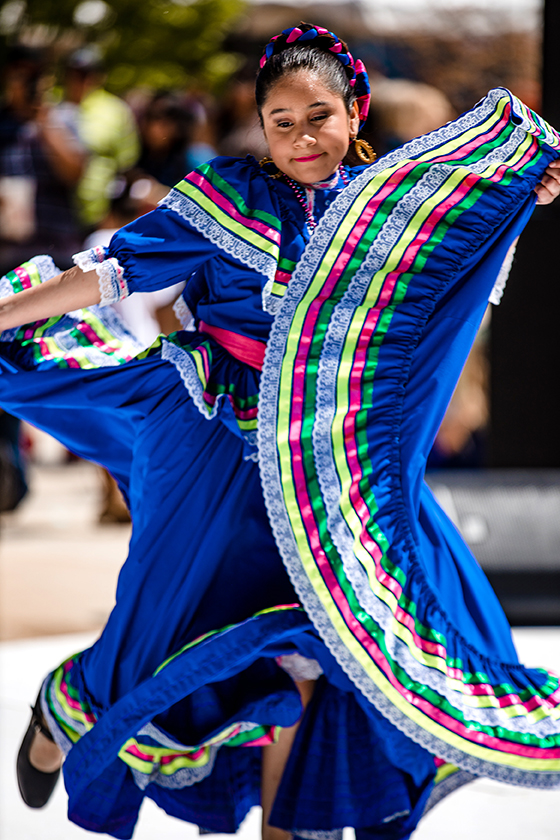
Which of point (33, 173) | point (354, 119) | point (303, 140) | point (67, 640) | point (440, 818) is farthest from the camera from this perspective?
point (33, 173)

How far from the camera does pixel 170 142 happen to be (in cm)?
538

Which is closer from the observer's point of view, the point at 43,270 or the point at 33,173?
the point at 43,270

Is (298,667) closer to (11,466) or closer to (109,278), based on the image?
(109,278)

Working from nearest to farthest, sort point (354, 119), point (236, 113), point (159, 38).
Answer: point (354, 119), point (236, 113), point (159, 38)

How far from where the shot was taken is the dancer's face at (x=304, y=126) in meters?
1.62

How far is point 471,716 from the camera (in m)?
1.56

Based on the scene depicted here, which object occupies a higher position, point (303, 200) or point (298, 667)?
point (303, 200)

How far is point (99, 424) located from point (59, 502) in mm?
4509

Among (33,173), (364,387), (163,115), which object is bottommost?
(364,387)

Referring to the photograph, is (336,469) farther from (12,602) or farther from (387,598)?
(12,602)

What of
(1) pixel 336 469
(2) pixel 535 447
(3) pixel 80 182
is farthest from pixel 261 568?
(3) pixel 80 182

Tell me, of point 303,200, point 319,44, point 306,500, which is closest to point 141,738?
point 306,500

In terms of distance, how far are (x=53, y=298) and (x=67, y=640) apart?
2057mm

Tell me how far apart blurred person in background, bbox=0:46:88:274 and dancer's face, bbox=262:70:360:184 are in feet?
13.5
